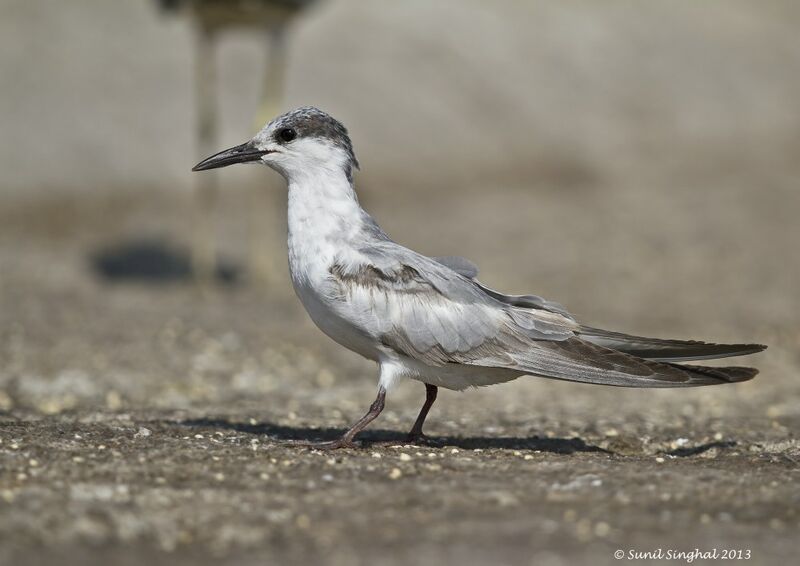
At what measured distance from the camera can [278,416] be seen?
790 cm

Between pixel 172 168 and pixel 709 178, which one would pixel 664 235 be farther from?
pixel 172 168

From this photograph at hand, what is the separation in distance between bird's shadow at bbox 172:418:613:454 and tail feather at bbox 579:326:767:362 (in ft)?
2.00

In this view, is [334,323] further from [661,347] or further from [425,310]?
[661,347]

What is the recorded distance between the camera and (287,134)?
6.54m

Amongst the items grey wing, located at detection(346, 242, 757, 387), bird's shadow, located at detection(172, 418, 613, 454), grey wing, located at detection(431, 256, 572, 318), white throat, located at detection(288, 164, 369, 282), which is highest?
white throat, located at detection(288, 164, 369, 282)

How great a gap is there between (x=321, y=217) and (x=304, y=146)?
445 millimetres

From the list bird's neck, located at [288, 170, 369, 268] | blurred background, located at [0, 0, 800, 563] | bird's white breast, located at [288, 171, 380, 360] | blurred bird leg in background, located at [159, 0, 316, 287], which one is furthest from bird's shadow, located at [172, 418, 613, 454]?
blurred bird leg in background, located at [159, 0, 316, 287]

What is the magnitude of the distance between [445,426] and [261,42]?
15.6 meters

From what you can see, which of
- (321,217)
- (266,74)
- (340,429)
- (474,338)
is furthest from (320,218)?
(266,74)

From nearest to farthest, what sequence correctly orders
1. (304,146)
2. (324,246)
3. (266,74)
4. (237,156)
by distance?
(324,246), (304,146), (237,156), (266,74)

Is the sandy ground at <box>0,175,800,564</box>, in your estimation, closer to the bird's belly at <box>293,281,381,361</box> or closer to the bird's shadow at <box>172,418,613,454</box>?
the bird's shadow at <box>172,418,613,454</box>

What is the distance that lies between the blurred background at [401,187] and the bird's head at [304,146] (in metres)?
1.91

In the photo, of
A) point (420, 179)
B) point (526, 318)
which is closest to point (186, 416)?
point (526, 318)

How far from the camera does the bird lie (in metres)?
6.02
